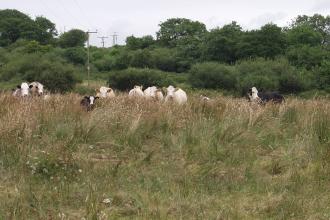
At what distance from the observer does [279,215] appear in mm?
4676

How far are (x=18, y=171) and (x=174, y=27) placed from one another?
93.1 m

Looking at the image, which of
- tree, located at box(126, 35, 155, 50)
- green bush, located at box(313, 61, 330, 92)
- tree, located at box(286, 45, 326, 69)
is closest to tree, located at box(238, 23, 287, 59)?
tree, located at box(286, 45, 326, 69)

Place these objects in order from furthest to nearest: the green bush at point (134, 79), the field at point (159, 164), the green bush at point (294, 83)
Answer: the green bush at point (294, 83) → the green bush at point (134, 79) → the field at point (159, 164)

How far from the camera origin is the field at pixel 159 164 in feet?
15.6

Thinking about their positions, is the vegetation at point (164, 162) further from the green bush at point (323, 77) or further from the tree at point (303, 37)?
the tree at point (303, 37)

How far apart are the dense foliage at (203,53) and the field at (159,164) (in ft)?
165

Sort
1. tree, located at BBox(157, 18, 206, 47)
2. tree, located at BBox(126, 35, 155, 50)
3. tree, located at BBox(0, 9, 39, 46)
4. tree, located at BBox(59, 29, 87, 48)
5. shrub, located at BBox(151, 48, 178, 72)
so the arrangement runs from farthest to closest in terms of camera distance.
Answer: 1. tree, located at BBox(59, 29, 87, 48)
2. tree, located at BBox(0, 9, 39, 46)
3. tree, located at BBox(157, 18, 206, 47)
4. tree, located at BBox(126, 35, 155, 50)
5. shrub, located at BBox(151, 48, 178, 72)

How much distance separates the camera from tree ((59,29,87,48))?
327 feet

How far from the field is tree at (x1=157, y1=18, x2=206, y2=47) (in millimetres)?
87208

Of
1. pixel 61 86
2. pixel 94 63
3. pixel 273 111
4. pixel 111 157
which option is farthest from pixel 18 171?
pixel 94 63

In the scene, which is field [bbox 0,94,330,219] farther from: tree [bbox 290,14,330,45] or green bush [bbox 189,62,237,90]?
tree [bbox 290,14,330,45]

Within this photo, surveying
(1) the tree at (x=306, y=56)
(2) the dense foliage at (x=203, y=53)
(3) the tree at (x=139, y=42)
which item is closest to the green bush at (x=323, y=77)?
(2) the dense foliage at (x=203, y=53)

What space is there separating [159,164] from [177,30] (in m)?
91.0

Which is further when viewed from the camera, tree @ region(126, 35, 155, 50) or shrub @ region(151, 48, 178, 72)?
tree @ region(126, 35, 155, 50)
